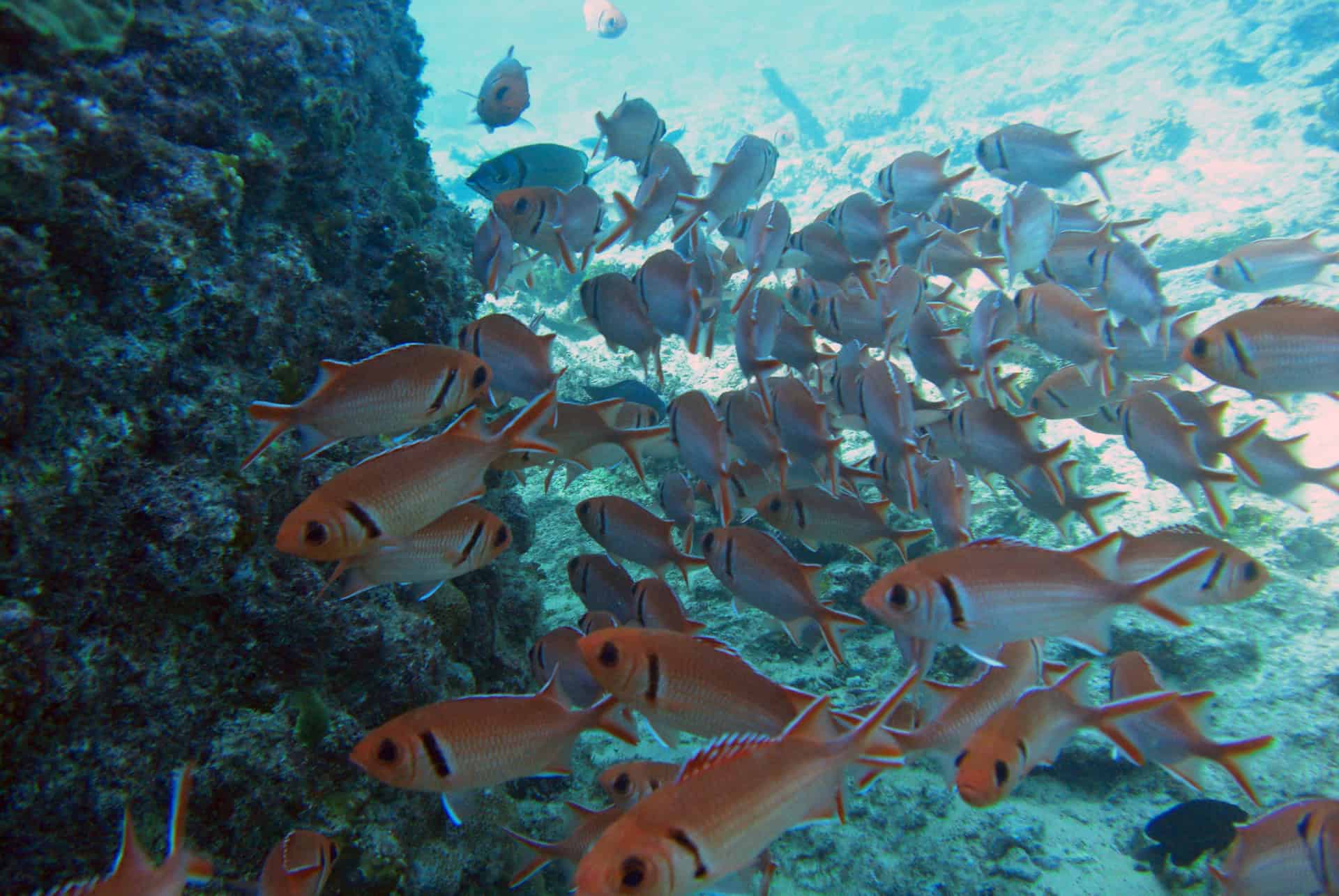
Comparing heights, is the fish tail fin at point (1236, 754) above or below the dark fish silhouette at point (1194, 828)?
above

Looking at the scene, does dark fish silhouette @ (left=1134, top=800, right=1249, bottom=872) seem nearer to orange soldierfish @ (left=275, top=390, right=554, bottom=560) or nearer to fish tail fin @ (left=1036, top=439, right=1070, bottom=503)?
fish tail fin @ (left=1036, top=439, right=1070, bottom=503)

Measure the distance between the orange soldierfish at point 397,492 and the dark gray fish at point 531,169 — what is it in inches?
134

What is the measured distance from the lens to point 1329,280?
844 centimetres

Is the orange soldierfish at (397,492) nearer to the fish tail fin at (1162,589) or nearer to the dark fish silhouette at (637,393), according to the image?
the fish tail fin at (1162,589)

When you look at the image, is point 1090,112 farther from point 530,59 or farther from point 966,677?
point 530,59

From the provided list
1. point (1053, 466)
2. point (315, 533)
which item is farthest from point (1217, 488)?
point (315, 533)

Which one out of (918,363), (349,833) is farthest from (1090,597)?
(349,833)

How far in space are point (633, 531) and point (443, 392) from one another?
1326 mm

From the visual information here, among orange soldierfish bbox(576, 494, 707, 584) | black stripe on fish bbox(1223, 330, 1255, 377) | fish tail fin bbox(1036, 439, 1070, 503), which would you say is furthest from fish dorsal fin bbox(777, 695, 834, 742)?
black stripe on fish bbox(1223, 330, 1255, 377)

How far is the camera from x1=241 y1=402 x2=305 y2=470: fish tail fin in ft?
6.52

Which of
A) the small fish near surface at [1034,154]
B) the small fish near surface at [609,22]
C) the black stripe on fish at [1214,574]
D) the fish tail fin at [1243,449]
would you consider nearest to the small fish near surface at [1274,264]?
the small fish near surface at [1034,154]

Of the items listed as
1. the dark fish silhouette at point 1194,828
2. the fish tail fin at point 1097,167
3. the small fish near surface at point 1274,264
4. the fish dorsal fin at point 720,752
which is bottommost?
the dark fish silhouette at point 1194,828

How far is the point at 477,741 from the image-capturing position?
74.5 inches

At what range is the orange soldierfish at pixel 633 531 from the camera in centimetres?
320
